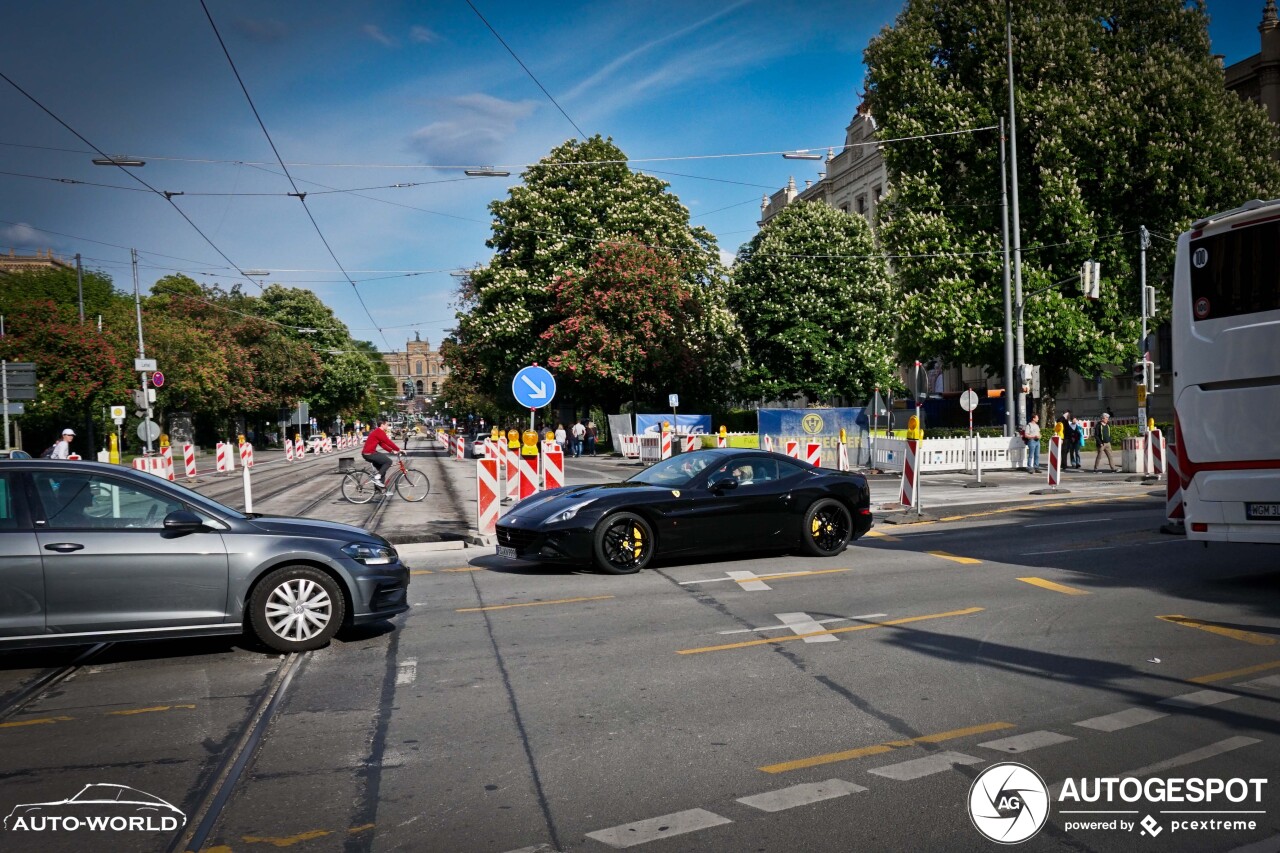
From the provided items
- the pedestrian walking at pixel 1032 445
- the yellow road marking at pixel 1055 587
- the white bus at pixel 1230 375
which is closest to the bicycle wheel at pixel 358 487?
the yellow road marking at pixel 1055 587

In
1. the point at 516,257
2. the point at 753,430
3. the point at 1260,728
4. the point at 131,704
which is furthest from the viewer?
the point at 753,430

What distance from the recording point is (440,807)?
417 cm

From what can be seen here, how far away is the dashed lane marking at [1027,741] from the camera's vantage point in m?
4.83

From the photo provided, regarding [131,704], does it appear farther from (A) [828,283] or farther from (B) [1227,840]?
(A) [828,283]

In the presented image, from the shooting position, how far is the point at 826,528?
1182 cm

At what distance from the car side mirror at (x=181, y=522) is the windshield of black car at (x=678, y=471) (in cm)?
546

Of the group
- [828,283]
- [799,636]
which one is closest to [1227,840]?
[799,636]

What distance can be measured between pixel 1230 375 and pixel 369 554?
723cm

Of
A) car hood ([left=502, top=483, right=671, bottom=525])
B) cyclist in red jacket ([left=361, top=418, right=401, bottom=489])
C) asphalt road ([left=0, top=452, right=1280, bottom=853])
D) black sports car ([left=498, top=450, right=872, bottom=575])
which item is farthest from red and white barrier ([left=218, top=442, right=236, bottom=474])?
asphalt road ([left=0, top=452, right=1280, bottom=853])

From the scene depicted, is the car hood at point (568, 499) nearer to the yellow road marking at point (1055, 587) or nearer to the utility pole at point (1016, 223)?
the yellow road marking at point (1055, 587)

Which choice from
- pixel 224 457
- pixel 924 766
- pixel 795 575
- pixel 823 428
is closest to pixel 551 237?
pixel 224 457

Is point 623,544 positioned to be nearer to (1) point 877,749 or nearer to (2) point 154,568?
(2) point 154,568

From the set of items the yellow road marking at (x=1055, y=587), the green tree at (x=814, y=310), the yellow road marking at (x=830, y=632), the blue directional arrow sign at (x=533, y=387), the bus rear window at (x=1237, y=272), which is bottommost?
the yellow road marking at (x=830, y=632)

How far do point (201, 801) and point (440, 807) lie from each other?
1.02 metres
